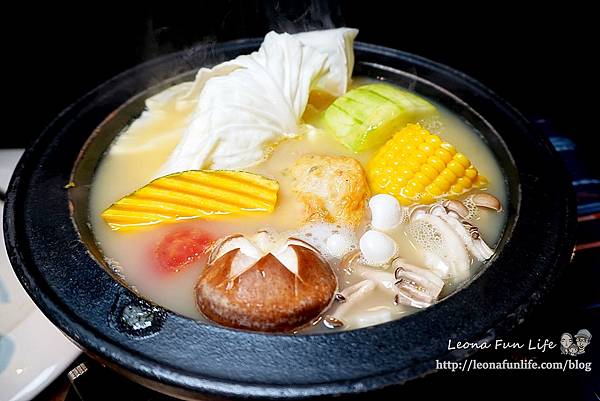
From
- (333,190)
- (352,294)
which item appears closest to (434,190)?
(333,190)

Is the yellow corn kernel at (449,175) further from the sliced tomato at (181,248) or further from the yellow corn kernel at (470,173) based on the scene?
the sliced tomato at (181,248)

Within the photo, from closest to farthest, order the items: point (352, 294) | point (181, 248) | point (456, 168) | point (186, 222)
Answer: point (352, 294), point (181, 248), point (186, 222), point (456, 168)

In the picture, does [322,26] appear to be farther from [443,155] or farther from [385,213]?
[385,213]

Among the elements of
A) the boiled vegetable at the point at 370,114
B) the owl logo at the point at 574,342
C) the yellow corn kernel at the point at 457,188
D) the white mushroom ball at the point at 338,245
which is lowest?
the owl logo at the point at 574,342

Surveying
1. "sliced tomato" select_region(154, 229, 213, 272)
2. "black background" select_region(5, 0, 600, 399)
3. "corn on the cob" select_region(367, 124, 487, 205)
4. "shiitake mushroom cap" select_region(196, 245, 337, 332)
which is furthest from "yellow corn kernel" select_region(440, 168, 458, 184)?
"black background" select_region(5, 0, 600, 399)

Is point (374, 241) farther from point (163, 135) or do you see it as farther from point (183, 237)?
point (163, 135)

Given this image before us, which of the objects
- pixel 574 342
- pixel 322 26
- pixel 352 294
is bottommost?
pixel 574 342

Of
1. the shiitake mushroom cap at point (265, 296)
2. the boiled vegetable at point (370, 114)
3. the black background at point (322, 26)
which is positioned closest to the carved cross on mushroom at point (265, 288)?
the shiitake mushroom cap at point (265, 296)
